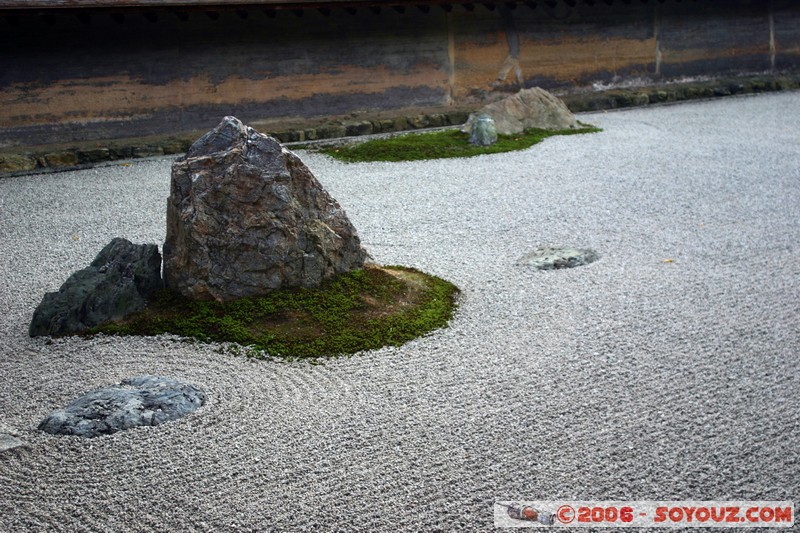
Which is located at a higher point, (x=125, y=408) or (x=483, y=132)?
(x=483, y=132)

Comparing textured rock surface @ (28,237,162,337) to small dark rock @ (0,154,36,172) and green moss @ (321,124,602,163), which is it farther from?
small dark rock @ (0,154,36,172)

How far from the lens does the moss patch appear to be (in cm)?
507

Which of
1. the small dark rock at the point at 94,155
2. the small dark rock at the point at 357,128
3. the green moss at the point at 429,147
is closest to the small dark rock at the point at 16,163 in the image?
the small dark rock at the point at 94,155

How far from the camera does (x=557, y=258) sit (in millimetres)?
6555

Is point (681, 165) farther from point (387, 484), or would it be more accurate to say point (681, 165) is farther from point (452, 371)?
point (387, 484)

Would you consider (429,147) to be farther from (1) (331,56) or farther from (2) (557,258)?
(2) (557,258)

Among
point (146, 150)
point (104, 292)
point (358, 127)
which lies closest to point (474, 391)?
point (104, 292)

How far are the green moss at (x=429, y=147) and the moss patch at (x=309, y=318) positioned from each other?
18.3 feet

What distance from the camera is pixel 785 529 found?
10.5 ft

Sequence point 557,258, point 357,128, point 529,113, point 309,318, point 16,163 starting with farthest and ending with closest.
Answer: point 357,128, point 529,113, point 16,163, point 557,258, point 309,318

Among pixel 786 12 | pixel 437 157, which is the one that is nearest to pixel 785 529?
pixel 437 157

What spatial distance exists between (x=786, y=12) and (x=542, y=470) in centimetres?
1601

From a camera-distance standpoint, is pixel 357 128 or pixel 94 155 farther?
pixel 357 128

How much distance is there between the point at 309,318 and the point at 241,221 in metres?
0.77
